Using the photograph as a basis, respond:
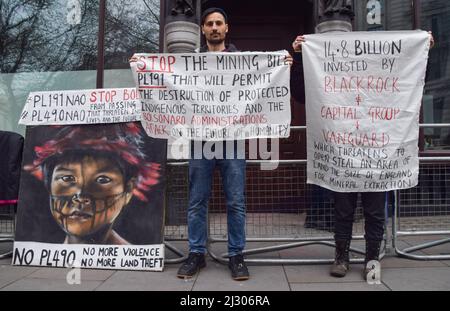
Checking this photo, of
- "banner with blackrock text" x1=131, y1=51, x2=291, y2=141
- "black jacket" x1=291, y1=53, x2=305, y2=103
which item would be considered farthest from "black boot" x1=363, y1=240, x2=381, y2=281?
"black jacket" x1=291, y1=53, x2=305, y2=103

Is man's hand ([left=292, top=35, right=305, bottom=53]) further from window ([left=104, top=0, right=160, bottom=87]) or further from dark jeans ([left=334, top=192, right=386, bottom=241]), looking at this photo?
window ([left=104, top=0, right=160, bottom=87])

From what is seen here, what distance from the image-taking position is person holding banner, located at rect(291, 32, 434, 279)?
365cm

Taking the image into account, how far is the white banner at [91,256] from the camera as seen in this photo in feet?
12.8

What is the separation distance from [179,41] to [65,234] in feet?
10.5

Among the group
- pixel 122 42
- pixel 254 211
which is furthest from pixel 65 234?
pixel 122 42

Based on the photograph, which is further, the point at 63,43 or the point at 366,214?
the point at 63,43

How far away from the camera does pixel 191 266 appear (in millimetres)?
3736

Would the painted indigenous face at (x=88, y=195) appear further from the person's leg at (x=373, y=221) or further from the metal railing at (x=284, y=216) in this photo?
the person's leg at (x=373, y=221)

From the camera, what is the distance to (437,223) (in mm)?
4703

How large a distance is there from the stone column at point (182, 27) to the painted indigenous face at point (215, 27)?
2170 mm

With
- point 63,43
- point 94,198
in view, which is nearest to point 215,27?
point 94,198

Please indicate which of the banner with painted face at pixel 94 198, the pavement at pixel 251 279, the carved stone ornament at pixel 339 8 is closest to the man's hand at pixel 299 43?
the banner with painted face at pixel 94 198

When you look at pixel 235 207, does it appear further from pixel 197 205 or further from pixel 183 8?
pixel 183 8

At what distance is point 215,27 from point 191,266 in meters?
2.15
